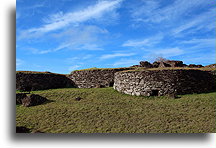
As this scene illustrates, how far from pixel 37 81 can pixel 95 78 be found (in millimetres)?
5355

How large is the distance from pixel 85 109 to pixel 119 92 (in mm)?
4190

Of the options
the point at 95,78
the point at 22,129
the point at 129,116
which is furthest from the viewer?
the point at 95,78

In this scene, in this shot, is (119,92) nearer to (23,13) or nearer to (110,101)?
(110,101)

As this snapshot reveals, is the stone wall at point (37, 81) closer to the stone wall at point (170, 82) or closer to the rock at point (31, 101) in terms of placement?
the rock at point (31, 101)

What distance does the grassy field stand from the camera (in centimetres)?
588

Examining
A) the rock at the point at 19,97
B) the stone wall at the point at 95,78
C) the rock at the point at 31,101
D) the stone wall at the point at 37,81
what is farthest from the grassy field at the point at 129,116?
the stone wall at the point at 95,78

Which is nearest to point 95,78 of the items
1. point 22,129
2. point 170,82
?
point 170,82

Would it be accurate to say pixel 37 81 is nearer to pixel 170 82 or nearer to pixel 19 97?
pixel 19 97

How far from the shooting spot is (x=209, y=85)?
10.5 m

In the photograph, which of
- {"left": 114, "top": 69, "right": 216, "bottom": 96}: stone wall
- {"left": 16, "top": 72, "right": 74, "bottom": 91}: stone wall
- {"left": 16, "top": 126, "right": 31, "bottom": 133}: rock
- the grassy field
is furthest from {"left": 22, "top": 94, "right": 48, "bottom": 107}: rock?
{"left": 114, "top": 69, "right": 216, "bottom": 96}: stone wall

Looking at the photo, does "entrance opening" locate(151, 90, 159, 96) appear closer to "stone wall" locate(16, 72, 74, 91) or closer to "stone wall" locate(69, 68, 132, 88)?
"stone wall" locate(69, 68, 132, 88)

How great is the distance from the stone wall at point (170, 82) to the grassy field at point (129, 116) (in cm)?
55

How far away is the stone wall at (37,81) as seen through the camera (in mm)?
13760

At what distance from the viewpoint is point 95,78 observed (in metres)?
15.5
